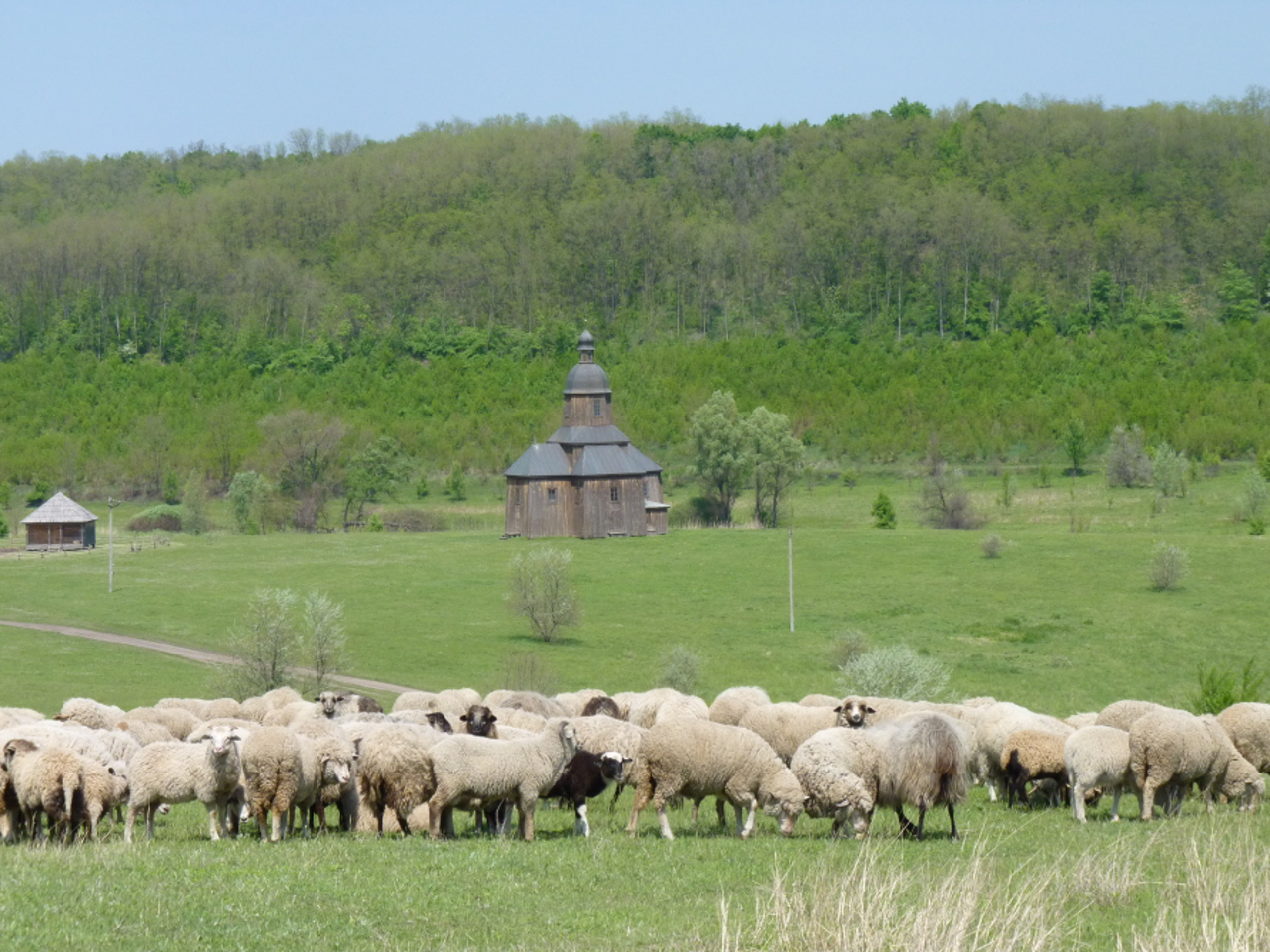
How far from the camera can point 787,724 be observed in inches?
992

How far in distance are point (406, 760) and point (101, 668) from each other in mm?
37822

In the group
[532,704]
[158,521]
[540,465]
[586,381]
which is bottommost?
[532,704]

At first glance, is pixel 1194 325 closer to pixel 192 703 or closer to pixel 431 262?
pixel 431 262

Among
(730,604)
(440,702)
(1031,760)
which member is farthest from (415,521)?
(1031,760)

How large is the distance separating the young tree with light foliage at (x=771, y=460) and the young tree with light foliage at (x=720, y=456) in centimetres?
75

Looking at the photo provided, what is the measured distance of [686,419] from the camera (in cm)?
13388

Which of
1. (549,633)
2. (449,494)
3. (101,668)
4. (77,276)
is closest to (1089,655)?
(549,633)

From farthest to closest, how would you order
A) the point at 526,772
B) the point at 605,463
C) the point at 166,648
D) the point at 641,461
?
the point at 641,461, the point at 605,463, the point at 166,648, the point at 526,772

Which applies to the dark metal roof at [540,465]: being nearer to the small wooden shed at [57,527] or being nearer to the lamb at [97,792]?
the small wooden shed at [57,527]

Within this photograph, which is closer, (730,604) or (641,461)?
(730,604)

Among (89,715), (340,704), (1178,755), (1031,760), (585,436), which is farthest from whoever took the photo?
(585,436)

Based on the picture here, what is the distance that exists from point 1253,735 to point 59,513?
78747mm

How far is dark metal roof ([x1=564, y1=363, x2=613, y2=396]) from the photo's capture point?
100m

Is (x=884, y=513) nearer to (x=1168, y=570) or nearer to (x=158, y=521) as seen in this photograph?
(x=1168, y=570)
